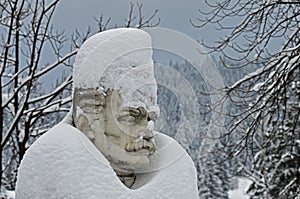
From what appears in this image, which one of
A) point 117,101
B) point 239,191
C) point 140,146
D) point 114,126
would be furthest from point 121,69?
→ point 239,191

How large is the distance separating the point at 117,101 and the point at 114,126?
12 centimetres

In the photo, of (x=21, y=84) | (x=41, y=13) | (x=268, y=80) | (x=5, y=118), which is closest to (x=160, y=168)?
(x=268, y=80)

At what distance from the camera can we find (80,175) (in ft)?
8.00

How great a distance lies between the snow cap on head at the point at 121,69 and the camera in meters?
2.60

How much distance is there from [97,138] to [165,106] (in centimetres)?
58

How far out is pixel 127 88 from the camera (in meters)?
2.60

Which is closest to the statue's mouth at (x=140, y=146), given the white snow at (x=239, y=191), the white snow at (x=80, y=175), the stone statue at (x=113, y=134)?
the stone statue at (x=113, y=134)

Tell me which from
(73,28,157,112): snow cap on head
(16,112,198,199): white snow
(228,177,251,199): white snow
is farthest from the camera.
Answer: (228,177,251,199): white snow

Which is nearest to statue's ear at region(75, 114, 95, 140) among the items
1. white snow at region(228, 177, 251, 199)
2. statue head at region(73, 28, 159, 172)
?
statue head at region(73, 28, 159, 172)

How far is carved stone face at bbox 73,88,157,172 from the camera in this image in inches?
103

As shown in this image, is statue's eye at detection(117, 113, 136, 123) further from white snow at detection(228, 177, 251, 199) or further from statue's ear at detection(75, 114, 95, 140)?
white snow at detection(228, 177, 251, 199)

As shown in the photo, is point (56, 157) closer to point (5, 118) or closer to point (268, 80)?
point (268, 80)

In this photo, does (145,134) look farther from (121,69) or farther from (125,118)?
(121,69)

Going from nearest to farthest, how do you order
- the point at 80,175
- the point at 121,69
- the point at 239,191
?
the point at 80,175
the point at 121,69
the point at 239,191
